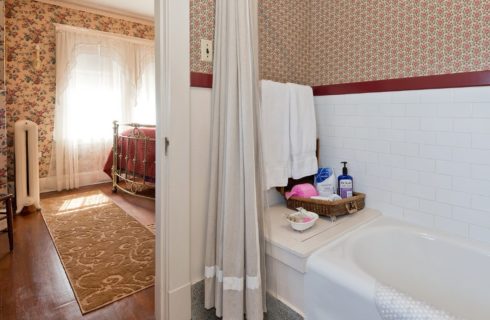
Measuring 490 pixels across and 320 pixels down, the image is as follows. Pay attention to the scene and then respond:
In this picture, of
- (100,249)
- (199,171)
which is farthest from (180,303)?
(100,249)

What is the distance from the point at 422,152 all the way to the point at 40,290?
2282mm

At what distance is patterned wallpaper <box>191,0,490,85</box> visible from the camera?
1.42 metres

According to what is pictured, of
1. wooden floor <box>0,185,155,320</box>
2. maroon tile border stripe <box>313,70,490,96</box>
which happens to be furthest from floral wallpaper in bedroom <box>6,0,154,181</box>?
maroon tile border stripe <box>313,70,490,96</box>

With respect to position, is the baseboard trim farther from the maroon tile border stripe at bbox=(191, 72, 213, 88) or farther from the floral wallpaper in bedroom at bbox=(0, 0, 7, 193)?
the floral wallpaper in bedroom at bbox=(0, 0, 7, 193)

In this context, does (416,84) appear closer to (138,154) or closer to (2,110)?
(138,154)

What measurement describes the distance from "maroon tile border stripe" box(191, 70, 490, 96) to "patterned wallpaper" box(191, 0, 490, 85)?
0.10 ft

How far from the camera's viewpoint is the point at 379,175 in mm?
1772

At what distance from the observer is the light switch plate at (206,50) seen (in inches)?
57.9

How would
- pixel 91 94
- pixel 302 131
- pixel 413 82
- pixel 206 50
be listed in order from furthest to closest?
pixel 91 94, pixel 302 131, pixel 413 82, pixel 206 50

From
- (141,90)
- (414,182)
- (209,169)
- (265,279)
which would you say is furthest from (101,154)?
(414,182)

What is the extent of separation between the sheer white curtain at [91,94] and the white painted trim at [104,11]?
32 centimetres

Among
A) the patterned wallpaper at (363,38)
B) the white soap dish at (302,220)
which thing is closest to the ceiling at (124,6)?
the patterned wallpaper at (363,38)

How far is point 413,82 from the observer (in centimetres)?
159

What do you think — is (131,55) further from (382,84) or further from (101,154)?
(382,84)
